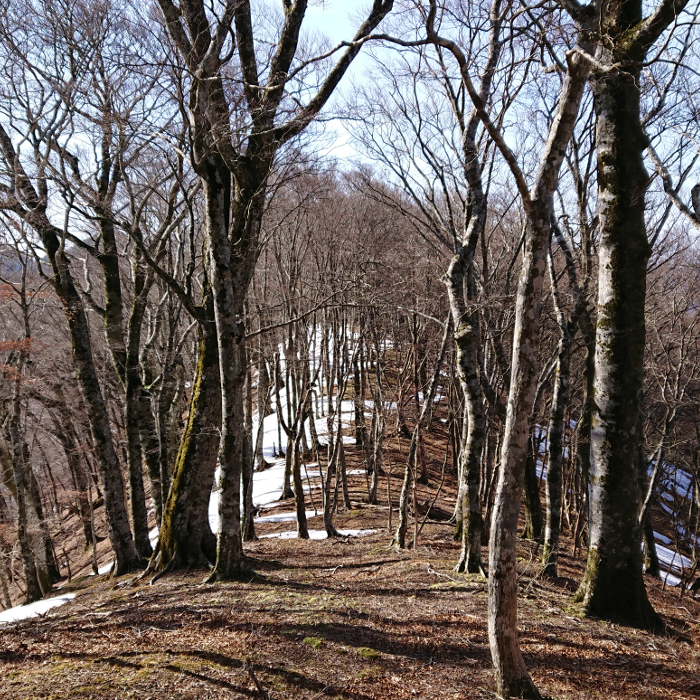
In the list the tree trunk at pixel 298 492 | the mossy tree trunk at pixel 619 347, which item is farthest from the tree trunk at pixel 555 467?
the tree trunk at pixel 298 492

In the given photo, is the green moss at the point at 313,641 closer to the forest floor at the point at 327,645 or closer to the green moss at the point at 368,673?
the forest floor at the point at 327,645

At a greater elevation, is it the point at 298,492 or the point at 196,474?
the point at 196,474

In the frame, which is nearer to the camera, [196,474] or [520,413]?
[520,413]

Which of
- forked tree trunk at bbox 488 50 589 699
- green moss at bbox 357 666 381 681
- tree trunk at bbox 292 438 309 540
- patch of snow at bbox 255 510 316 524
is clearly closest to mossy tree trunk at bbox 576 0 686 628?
forked tree trunk at bbox 488 50 589 699

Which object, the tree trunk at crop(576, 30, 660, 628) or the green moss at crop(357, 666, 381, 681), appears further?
the tree trunk at crop(576, 30, 660, 628)

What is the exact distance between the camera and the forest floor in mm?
3945

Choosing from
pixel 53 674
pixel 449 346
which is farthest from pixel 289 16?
pixel 449 346

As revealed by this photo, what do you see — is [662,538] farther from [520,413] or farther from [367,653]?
[520,413]

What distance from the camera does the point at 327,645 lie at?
185 inches

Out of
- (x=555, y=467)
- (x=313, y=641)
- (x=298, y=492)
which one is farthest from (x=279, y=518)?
(x=313, y=641)

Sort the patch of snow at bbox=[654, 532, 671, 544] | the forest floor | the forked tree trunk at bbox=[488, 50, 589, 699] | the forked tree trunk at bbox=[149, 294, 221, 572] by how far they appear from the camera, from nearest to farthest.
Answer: the forked tree trunk at bbox=[488, 50, 589, 699] < the forest floor < the forked tree trunk at bbox=[149, 294, 221, 572] < the patch of snow at bbox=[654, 532, 671, 544]

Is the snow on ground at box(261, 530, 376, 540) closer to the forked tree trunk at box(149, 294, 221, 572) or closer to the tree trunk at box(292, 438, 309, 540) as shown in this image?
the tree trunk at box(292, 438, 309, 540)

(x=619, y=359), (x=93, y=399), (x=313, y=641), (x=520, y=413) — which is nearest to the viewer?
(x=520, y=413)

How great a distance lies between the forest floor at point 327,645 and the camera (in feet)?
12.9
